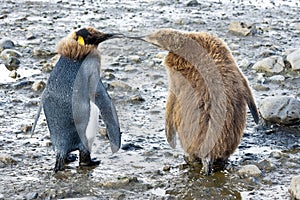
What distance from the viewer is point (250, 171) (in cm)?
396

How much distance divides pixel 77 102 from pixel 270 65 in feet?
8.07

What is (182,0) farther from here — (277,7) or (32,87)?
(32,87)

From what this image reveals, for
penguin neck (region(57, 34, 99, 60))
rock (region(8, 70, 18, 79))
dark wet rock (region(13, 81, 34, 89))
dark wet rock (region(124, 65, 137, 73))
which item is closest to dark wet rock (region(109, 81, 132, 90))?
dark wet rock (region(124, 65, 137, 73))

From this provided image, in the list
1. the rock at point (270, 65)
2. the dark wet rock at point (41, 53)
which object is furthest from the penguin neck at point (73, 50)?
the dark wet rock at point (41, 53)

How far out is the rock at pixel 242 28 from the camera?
23.3ft

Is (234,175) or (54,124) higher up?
(54,124)

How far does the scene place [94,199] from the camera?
11.9 ft

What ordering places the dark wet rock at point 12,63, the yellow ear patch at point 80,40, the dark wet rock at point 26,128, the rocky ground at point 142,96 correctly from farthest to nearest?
1. the dark wet rock at point 12,63
2. the dark wet rock at point 26,128
3. the yellow ear patch at point 80,40
4. the rocky ground at point 142,96

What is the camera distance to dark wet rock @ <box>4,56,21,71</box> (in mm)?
6103

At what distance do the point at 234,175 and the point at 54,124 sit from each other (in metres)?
1.19

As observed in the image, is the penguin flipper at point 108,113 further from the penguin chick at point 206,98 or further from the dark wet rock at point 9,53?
the dark wet rock at point 9,53

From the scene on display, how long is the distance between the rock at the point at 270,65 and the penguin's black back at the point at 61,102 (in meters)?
2.37

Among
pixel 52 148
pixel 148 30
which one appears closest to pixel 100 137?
pixel 52 148

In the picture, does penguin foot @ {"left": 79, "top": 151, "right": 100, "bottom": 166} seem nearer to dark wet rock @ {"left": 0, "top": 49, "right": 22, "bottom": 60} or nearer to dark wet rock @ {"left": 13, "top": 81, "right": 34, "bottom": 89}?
dark wet rock @ {"left": 13, "top": 81, "right": 34, "bottom": 89}
